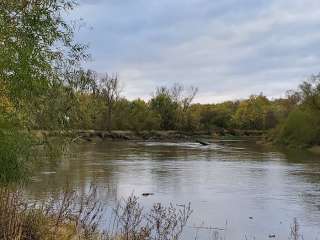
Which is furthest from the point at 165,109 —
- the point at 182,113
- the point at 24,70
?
the point at 24,70

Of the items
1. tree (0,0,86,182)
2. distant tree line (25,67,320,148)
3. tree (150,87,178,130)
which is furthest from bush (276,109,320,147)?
tree (0,0,86,182)

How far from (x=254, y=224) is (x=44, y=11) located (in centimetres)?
1075

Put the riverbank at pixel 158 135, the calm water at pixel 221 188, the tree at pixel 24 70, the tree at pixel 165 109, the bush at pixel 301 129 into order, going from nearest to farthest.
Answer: the tree at pixel 24 70 → the calm water at pixel 221 188 → the bush at pixel 301 129 → the riverbank at pixel 158 135 → the tree at pixel 165 109

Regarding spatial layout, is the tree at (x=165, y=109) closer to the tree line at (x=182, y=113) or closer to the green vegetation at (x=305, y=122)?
the tree line at (x=182, y=113)

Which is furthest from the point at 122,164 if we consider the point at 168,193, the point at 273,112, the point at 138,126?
the point at 273,112

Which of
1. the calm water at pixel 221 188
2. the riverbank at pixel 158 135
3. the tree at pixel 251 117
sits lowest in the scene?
the calm water at pixel 221 188

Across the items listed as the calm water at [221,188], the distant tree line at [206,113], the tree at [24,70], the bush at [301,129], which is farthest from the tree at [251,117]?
the tree at [24,70]

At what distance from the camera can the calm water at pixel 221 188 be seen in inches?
669

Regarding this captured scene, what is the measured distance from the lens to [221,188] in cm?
2539

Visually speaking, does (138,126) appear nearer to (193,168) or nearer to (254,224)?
(193,168)

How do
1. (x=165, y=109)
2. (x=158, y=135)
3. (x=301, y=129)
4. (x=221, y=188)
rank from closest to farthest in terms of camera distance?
(x=221, y=188) < (x=301, y=129) < (x=158, y=135) < (x=165, y=109)

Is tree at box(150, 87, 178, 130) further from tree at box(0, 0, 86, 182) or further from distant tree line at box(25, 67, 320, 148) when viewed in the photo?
tree at box(0, 0, 86, 182)

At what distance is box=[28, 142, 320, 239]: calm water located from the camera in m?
17.0

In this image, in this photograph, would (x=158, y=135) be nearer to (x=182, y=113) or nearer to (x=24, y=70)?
(x=182, y=113)
